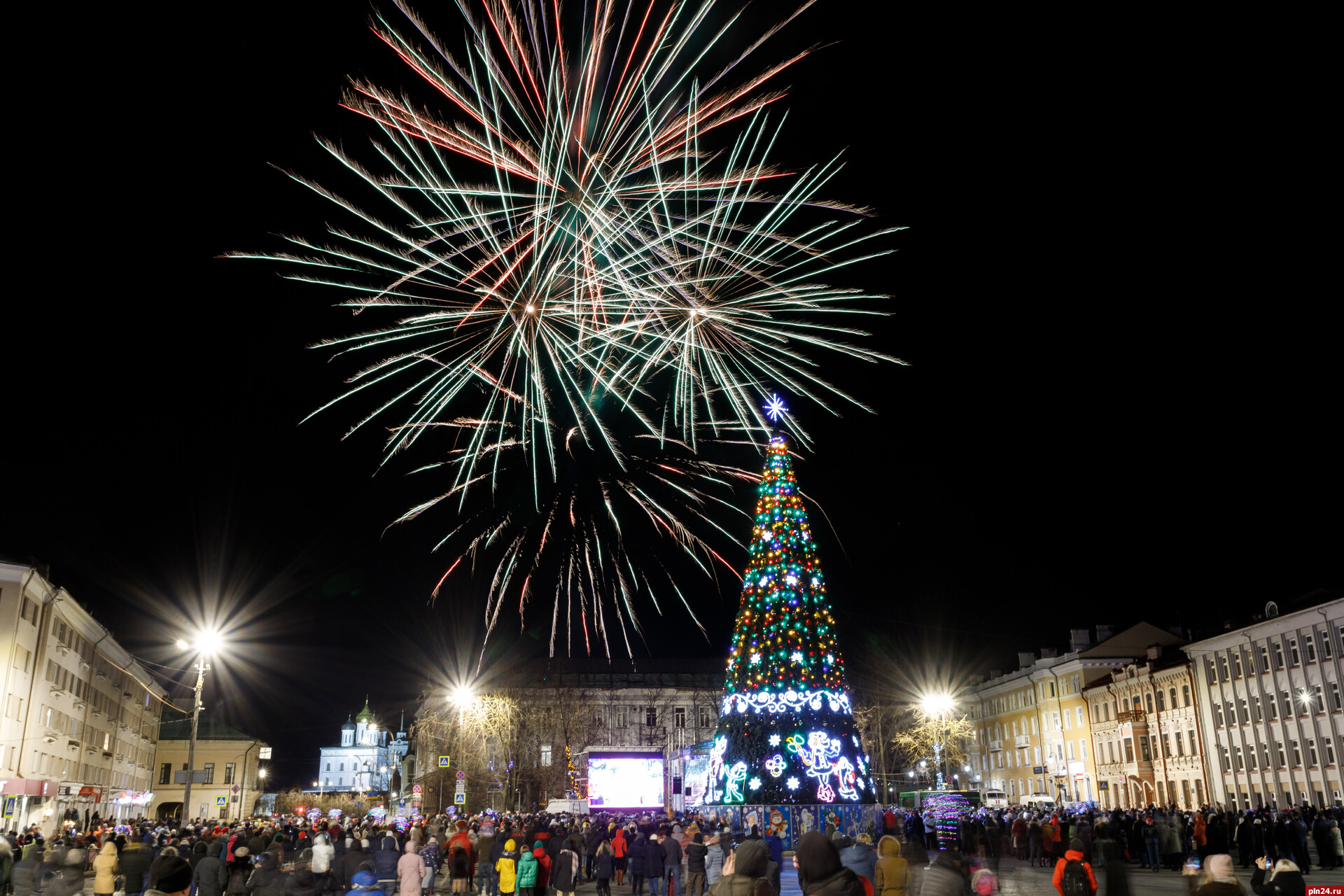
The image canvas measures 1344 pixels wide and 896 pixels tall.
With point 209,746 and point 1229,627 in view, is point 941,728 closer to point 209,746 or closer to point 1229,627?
point 1229,627

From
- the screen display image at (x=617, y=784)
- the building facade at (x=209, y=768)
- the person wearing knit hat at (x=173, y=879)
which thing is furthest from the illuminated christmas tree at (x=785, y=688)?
the building facade at (x=209, y=768)

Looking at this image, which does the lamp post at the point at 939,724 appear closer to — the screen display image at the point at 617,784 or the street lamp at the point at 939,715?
the street lamp at the point at 939,715

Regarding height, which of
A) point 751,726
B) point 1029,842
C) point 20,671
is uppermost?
point 20,671

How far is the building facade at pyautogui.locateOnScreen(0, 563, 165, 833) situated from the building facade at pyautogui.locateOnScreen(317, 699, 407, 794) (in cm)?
9780

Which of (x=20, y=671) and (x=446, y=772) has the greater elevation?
(x=20, y=671)

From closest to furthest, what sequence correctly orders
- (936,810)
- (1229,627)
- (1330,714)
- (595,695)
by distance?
(936,810)
(1330,714)
(1229,627)
(595,695)

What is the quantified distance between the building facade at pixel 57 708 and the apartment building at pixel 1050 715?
53.9m

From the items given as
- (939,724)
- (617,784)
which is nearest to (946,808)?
A: (617,784)

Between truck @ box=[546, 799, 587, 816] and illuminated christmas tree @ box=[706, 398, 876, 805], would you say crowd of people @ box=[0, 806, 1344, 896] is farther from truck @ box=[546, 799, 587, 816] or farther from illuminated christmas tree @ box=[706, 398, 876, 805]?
truck @ box=[546, 799, 587, 816]

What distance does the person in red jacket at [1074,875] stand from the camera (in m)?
11.1

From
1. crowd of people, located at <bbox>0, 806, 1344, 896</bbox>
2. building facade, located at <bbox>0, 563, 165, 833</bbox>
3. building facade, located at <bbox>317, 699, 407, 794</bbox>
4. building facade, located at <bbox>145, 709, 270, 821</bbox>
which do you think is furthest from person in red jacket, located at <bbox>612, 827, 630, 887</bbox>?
building facade, located at <bbox>317, 699, 407, 794</bbox>

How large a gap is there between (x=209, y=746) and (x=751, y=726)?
233 ft

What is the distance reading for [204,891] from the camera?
1378cm

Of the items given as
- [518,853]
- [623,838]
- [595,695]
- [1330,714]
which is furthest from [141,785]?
[1330,714]
